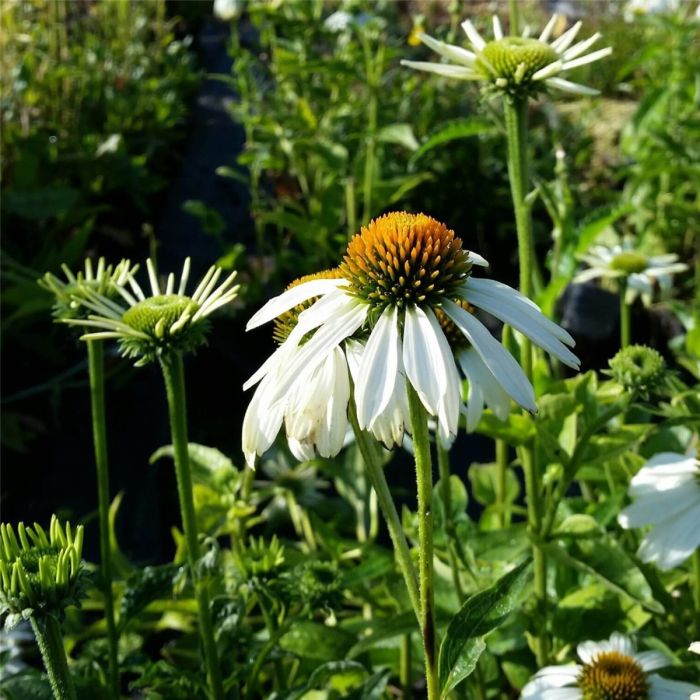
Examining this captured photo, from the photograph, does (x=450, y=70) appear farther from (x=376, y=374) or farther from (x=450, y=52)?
(x=376, y=374)

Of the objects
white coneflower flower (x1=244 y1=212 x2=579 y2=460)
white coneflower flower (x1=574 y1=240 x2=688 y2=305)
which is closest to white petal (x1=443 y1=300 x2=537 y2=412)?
white coneflower flower (x1=244 y1=212 x2=579 y2=460)

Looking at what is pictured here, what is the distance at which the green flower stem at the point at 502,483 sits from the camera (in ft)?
3.44

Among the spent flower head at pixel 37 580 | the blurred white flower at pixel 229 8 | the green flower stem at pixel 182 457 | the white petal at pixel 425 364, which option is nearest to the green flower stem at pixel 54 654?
the spent flower head at pixel 37 580

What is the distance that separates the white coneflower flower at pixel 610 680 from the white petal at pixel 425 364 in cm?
39

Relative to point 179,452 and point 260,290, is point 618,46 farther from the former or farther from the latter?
point 179,452

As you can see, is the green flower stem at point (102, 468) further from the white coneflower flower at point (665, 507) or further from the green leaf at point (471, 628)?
the white coneflower flower at point (665, 507)

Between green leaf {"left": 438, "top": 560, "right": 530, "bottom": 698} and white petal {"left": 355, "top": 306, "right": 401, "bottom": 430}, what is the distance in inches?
6.5

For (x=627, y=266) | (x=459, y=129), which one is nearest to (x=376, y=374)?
(x=459, y=129)

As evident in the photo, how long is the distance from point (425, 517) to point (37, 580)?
0.80ft

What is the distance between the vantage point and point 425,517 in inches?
22.7

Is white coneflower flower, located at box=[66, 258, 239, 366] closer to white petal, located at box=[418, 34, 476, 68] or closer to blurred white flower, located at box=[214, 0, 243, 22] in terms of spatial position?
white petal, located at box=[418, 34, 476, 68]

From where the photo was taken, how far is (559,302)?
221 centimetres

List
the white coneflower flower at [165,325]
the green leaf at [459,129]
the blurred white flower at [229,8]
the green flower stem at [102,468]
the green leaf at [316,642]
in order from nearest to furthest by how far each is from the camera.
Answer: the white coneflower flower at [165,325] → the green flower stem at [102,468] → the green leaf at [316,642] → the green leaf at [459,129] → the blurred white flower at [229,8]

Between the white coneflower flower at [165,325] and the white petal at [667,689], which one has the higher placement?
the white coneflower flower at [165,325]
